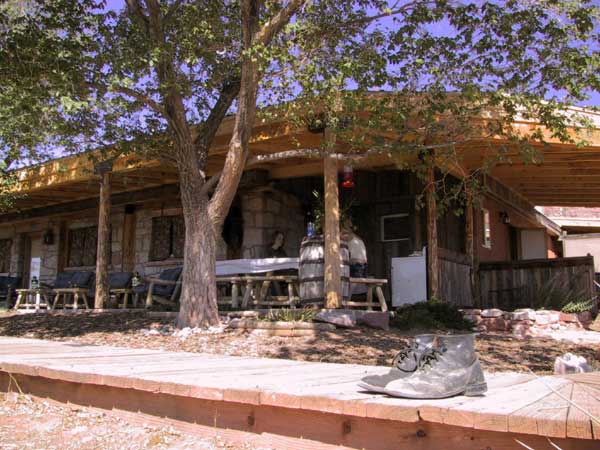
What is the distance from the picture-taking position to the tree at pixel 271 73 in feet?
21.0

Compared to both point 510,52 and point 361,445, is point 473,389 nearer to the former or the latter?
point 361,445

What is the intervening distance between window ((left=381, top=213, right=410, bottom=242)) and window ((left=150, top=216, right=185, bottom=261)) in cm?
434

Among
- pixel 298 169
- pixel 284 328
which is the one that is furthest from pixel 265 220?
pixel 284 328

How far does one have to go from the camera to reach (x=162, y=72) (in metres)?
7.18

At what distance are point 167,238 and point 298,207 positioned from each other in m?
3.02

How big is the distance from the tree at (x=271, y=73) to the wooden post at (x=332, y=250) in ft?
2.24

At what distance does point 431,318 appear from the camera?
7.73 meters

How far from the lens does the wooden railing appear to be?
33.6 feet

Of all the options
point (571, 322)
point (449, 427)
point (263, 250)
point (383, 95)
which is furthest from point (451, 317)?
point (449, 427)

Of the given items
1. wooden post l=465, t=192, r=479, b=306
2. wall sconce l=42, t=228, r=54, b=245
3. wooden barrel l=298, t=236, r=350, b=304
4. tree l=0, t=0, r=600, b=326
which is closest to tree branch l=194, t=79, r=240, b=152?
tree l=0, t=0, r=600, b=326

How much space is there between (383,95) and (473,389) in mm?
5504

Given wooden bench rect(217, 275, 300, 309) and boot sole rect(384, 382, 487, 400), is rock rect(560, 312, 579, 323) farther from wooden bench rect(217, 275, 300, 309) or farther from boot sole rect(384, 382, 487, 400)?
boot sole rect(384, 382, 487, 400)

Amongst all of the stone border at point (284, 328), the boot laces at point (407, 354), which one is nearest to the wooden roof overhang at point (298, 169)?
the stone border at point (284, 328)

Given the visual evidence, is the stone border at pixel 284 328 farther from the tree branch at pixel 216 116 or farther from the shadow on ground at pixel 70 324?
the tree branch at pixel 216 116
